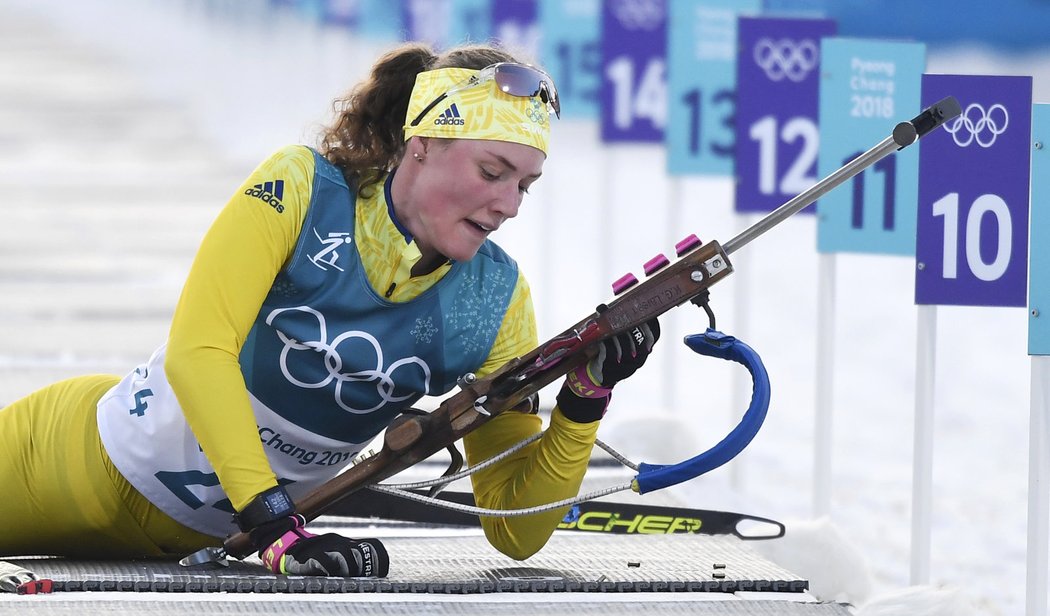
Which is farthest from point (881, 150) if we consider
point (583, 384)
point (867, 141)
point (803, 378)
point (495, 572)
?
point (803, 378)

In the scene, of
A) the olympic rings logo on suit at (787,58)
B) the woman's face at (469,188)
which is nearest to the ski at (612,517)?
the woman's face at (469,188)

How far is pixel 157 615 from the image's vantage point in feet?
8.06

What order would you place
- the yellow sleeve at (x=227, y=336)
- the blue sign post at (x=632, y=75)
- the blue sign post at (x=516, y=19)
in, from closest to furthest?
the yellow sleeve at (x=227, y=336)
the blue sign post at (x=632, y=75)
the blue sign post at (x=516, y=19)

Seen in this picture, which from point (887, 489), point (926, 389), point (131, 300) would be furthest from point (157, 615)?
point (131, 300)

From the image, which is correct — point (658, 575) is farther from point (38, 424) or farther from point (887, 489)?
point (887, 489)

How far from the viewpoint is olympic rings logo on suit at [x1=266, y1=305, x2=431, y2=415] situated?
8.97 feet

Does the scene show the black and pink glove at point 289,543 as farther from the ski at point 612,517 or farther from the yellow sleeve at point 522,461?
the ski at point 612,517

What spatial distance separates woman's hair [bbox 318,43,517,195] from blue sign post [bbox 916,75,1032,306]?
1017 millimetres

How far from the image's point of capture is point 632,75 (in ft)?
22.5

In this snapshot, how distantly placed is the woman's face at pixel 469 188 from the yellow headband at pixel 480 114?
0.05 feet

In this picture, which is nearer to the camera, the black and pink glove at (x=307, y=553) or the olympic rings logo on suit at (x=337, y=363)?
the black and pink glove at (x=307, y=553)

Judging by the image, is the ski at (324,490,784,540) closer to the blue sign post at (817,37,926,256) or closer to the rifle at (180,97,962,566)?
the rifle at (180,97,962,566)

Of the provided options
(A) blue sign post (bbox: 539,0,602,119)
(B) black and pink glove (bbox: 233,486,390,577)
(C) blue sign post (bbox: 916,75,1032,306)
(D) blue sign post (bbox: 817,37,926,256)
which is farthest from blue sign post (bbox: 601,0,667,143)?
(B) black and pink glove (bbox: 233,486,390,577)

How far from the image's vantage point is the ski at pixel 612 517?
338 centimetres
